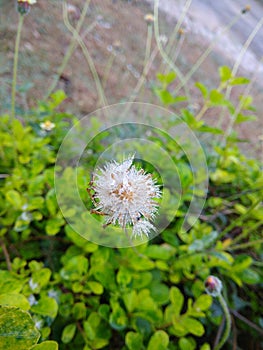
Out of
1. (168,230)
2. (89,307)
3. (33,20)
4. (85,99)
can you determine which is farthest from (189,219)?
(33,20)

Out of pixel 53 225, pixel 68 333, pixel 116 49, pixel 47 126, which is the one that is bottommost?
pixel 68 333

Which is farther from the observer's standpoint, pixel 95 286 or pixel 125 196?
pixel 95 286

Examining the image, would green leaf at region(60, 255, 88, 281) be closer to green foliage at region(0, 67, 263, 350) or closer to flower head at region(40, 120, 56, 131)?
green foliage at region(0, 67, 263, 350)

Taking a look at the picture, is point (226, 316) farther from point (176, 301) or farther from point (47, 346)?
point (47, 346)

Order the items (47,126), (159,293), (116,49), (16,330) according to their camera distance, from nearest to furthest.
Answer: (16,330)
(159,293)
(47,126)
(116,49)

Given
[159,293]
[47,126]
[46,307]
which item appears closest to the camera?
[46,307]

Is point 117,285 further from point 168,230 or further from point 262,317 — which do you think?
point 262,317

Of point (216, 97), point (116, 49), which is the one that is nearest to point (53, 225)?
point (216, 97)
